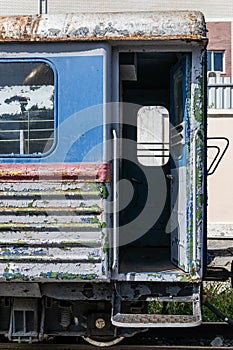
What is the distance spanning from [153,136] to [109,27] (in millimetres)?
2757

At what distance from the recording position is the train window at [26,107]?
418 cm

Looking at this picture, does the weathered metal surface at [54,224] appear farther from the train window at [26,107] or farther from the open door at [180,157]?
the open door at [180,157]

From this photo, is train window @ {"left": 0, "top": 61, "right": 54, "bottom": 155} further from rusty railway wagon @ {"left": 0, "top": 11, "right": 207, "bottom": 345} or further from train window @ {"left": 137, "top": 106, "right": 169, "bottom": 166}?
train window @ {"left": 137, "top": 106, "right": 169, "bottom": 166}

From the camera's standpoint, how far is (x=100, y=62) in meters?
4.10

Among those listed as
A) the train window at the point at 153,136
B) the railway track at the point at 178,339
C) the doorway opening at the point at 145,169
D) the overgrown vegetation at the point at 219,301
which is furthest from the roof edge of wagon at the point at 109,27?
the overgrown vegetation at the point at 219,301

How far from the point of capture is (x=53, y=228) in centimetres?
409

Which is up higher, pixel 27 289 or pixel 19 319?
pixel 27 289

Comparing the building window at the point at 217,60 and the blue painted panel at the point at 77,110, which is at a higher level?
the building window at the point at 217,60

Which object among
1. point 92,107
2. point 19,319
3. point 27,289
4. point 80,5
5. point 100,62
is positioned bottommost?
point 19,319

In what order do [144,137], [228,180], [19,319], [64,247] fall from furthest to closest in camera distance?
1. [228,180]
2. [144,137]
3. [19,319]
4. [64,247]

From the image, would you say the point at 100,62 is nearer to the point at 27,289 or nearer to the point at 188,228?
the point at 188,228

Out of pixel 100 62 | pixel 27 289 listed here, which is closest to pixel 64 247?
pixel 27 289

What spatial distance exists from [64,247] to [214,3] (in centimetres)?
1786

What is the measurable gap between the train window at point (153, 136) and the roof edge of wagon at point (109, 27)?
219cm
